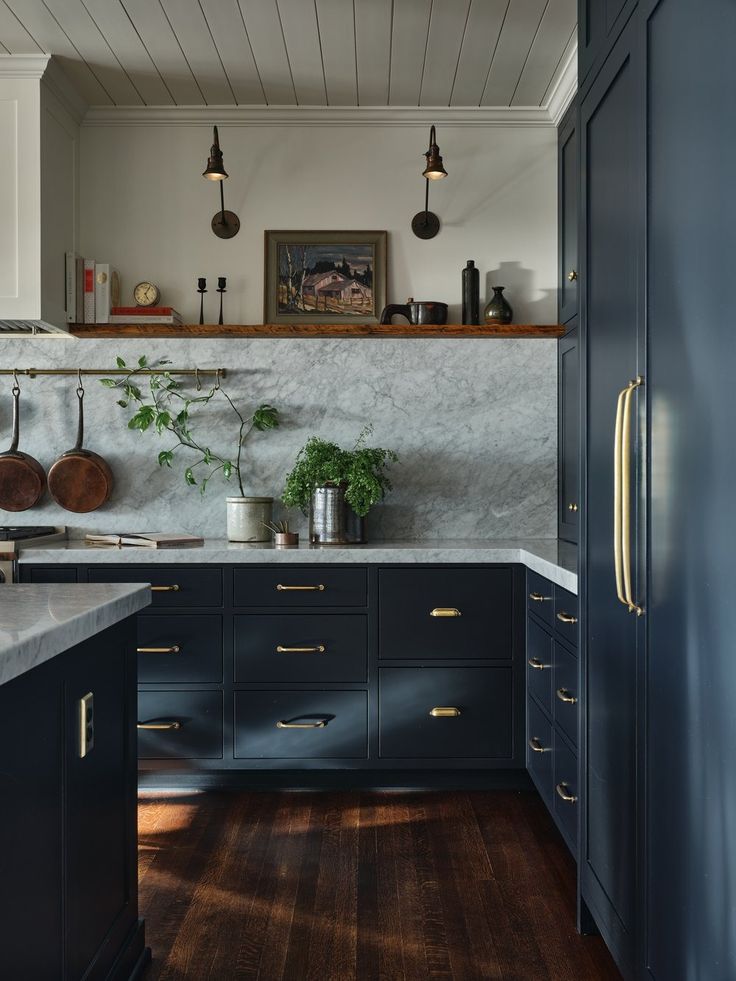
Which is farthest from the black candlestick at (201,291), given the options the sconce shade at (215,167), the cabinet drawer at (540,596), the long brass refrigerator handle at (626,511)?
the long brass refrigerator handle at (626,511)

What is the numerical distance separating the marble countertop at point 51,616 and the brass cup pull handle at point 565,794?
1.29 meters

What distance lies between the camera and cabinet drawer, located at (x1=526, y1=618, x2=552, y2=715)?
109 inches

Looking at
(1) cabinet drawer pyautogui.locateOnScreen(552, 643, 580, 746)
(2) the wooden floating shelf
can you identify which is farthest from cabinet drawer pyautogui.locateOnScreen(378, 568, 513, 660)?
(2) the wooden floating shelf

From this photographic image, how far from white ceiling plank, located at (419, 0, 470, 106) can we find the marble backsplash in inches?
40.3

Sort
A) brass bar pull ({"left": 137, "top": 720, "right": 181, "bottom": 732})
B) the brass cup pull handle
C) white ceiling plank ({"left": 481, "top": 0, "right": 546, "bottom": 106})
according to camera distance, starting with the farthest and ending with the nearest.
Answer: brass bar pull ({"left": 137, "top": 720, "right": 181, "bottom": 732})
white ceiling plank ({"left": 481, "top": 0, "right": 546, "bottom": 106})
the brass cup pull handle

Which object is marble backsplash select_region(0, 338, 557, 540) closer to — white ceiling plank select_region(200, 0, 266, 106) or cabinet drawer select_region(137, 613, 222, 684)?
cabinet drawer select_region(137, 613, 222, 684)

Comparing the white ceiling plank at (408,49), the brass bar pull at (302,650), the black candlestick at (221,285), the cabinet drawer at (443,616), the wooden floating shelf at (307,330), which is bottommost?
the brass bar pull at (302,650)

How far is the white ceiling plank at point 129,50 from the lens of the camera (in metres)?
2.95

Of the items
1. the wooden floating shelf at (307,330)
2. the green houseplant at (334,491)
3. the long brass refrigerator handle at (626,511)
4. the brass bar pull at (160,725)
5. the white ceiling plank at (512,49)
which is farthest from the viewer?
the wooden floating shelf at (307,330)

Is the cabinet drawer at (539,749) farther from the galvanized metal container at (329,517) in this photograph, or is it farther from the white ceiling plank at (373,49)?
the white ceiling plank at (373,49)

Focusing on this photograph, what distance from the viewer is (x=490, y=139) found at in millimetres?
3766

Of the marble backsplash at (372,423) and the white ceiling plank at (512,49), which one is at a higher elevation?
the white ceiling plank at (512,49)

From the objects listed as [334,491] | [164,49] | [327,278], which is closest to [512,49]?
[327,278]

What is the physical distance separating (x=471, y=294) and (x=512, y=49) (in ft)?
3.08
